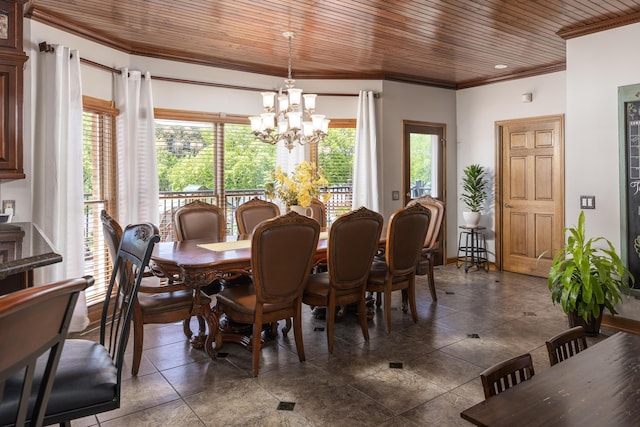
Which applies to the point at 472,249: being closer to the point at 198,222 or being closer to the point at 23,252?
the point at 198,222

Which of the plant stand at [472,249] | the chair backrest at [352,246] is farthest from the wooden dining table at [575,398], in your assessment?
the plant stand at [472,249]

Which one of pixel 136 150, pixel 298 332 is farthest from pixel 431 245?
pixel 136 150

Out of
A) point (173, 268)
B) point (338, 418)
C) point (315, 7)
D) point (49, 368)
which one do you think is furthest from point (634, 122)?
point (49, 368)

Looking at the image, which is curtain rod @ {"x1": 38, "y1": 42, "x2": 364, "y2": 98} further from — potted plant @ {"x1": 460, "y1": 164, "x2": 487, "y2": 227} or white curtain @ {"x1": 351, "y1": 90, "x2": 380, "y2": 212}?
potted plant @ {"x1": 460, "y1": 164, "x2": 487, "y2": 227}

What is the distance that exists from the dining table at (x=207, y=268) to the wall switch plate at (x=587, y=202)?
251cm

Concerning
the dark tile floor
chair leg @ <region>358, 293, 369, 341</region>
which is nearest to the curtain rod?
the dark tile floor

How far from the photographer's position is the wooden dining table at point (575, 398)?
1.20 metres

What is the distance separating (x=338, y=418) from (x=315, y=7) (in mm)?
3099

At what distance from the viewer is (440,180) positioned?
689 cm

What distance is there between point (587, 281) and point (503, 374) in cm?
278

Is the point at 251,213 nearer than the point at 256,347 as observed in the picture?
No

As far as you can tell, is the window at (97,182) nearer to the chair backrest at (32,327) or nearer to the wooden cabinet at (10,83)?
the wooden cabinet at (10,83)

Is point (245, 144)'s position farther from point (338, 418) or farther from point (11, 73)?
point (338, 418)

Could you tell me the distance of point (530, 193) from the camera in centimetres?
621
